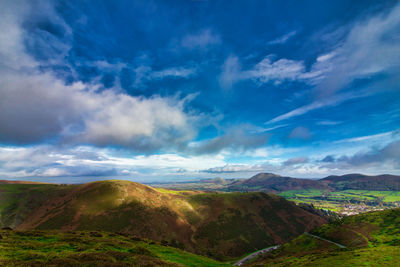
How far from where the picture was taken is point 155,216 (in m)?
130

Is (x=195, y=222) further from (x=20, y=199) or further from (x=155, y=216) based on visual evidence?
(x=20, y=199)

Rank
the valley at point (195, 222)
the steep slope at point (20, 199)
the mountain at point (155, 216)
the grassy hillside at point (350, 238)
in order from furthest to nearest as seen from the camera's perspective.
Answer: the steep slope at point (20, 199) < the mountain at point (155, 216) < the valley at point (195, 222) < the grassy hillside at point (350, 238)

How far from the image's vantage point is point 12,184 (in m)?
164

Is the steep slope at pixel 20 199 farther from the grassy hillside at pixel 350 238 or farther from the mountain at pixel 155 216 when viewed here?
the grassy hillside at pixel 350 238

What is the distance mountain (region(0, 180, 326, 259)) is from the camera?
11412cm

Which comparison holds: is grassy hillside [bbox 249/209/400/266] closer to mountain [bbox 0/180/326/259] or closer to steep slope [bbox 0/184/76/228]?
mountain [bbox 0/180/326/259]

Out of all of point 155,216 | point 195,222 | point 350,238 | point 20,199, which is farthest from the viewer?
point 195,222

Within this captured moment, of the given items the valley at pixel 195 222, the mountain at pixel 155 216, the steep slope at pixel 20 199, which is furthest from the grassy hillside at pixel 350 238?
the steep slope at pixel 20 199

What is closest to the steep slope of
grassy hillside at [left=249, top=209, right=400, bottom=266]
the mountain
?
the mountain

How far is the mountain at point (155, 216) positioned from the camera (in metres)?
114

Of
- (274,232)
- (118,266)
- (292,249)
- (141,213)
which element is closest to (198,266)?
(118,266)

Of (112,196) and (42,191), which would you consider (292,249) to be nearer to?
(112,196)

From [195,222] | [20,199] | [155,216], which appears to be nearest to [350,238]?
[195,222]

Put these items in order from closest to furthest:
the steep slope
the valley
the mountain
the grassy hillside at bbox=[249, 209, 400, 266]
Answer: the grassy hillside at bbox=[249, 209, 400, 266], the valley, the mountain, the steep slope
